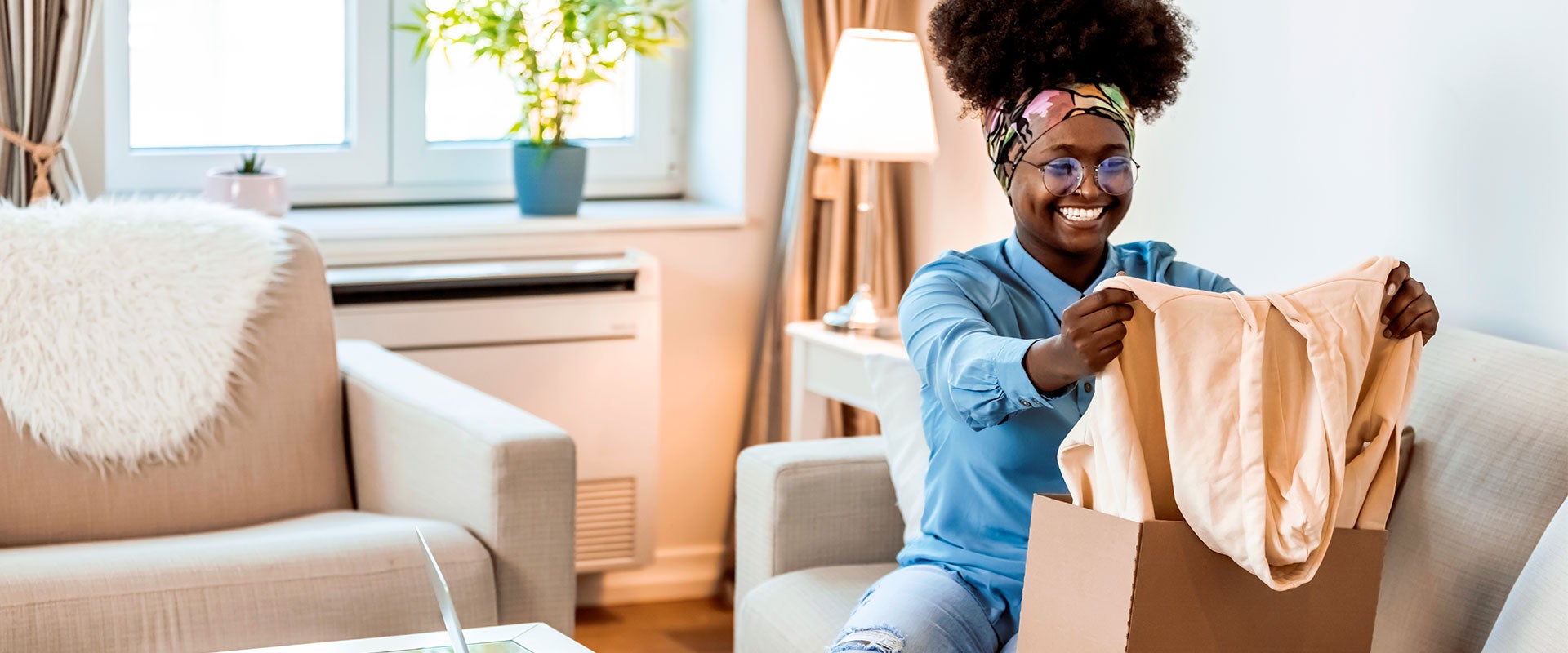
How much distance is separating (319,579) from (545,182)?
1.29 meters

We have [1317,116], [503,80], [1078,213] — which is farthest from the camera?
[503,80]

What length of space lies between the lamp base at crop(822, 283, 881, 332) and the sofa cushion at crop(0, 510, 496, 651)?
99 centimetres

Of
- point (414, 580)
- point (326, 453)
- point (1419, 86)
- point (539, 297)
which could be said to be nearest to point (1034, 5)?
point (1419, 86)

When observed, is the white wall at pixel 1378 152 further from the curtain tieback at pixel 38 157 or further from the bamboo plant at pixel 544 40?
the curtain tieback at pixel 38 157

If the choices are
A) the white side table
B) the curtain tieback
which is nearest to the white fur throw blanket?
the curtain tieback

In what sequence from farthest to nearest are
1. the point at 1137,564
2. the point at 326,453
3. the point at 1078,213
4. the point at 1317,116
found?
the point at 326,453
the point at 1317,116
the point at 1078,213
the point at 1137,564

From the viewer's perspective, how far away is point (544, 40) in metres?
3.16

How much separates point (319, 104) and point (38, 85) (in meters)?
0.60

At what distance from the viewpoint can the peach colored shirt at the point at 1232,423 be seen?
1.32 m

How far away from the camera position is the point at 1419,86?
1.98 meters

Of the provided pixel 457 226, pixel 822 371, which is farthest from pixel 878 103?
pixel 457 226

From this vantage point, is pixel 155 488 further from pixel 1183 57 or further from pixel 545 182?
pixel 1183 57

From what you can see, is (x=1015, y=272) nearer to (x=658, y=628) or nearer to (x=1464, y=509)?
(x=1464, y=509)

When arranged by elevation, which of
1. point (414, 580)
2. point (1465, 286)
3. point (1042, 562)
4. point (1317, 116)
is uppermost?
point (1317, 116)
